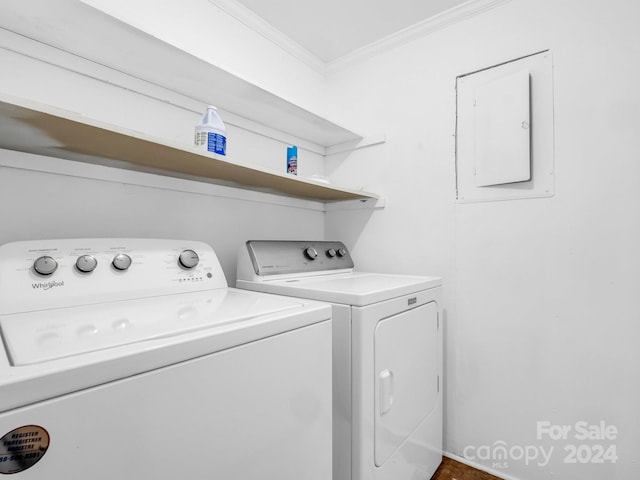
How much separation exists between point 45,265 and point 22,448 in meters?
0.66

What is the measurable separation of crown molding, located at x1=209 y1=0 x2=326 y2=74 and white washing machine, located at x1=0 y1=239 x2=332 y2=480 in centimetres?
139

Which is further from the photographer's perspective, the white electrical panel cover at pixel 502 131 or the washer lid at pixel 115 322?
the white electrical panel cover at pixel 502 131

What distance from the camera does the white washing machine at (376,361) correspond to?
1.11 metres

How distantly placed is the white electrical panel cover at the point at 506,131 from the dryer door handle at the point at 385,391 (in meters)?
1.05

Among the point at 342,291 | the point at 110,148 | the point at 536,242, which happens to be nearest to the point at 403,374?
the point at 342,291

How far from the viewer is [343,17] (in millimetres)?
1860

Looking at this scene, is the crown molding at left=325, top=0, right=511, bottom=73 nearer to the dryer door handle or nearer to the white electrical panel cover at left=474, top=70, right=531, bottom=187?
the white electrical panel cover at left=474, top=70, right=531, bottom=187

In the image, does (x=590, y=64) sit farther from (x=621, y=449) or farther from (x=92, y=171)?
(x=92, y=171)

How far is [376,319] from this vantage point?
1.17 m

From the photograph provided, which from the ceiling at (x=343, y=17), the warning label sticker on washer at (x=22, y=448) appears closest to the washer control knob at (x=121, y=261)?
the warning label sticker on washer at (x=22, y=448)

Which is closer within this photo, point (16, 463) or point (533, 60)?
point (16, 463)

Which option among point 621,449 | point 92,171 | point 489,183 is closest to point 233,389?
point 92,171

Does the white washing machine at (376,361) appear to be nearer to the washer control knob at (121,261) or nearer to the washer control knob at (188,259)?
the washer control knob at (188,259)

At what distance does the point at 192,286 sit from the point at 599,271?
5.64 ft
